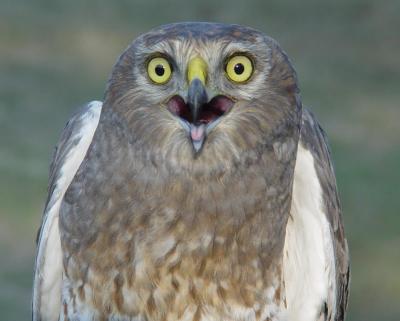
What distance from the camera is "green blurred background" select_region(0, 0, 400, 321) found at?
10148 mm

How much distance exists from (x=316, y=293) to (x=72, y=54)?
30.9 ft

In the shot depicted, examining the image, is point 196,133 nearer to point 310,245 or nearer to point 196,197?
point 196,197

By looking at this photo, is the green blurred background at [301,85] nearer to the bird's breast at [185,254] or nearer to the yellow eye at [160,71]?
the bird's breast at [185,254]

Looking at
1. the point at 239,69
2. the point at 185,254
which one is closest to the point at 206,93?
the point at 239,69

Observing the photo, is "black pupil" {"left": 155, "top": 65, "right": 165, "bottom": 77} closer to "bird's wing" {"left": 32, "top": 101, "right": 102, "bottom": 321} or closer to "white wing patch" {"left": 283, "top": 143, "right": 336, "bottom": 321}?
"bird's wing" {"left": 32, "top": 101, "right": 102, "bottom": 321}

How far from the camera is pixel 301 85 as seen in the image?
1366 centimetres

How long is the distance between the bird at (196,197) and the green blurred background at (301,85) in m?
4.07

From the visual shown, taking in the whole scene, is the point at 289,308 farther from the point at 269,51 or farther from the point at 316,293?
the point at 269,51

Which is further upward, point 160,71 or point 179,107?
point 160,71

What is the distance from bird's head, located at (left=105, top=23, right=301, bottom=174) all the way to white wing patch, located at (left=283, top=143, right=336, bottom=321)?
537 mm

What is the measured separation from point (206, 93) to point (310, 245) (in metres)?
0.99

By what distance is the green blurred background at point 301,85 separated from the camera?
400 inches

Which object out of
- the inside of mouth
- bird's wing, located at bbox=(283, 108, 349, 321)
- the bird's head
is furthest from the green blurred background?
the inside of mouth

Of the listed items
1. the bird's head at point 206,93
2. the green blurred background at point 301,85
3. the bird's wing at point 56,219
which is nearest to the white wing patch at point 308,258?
the bird's head at point 206,93
